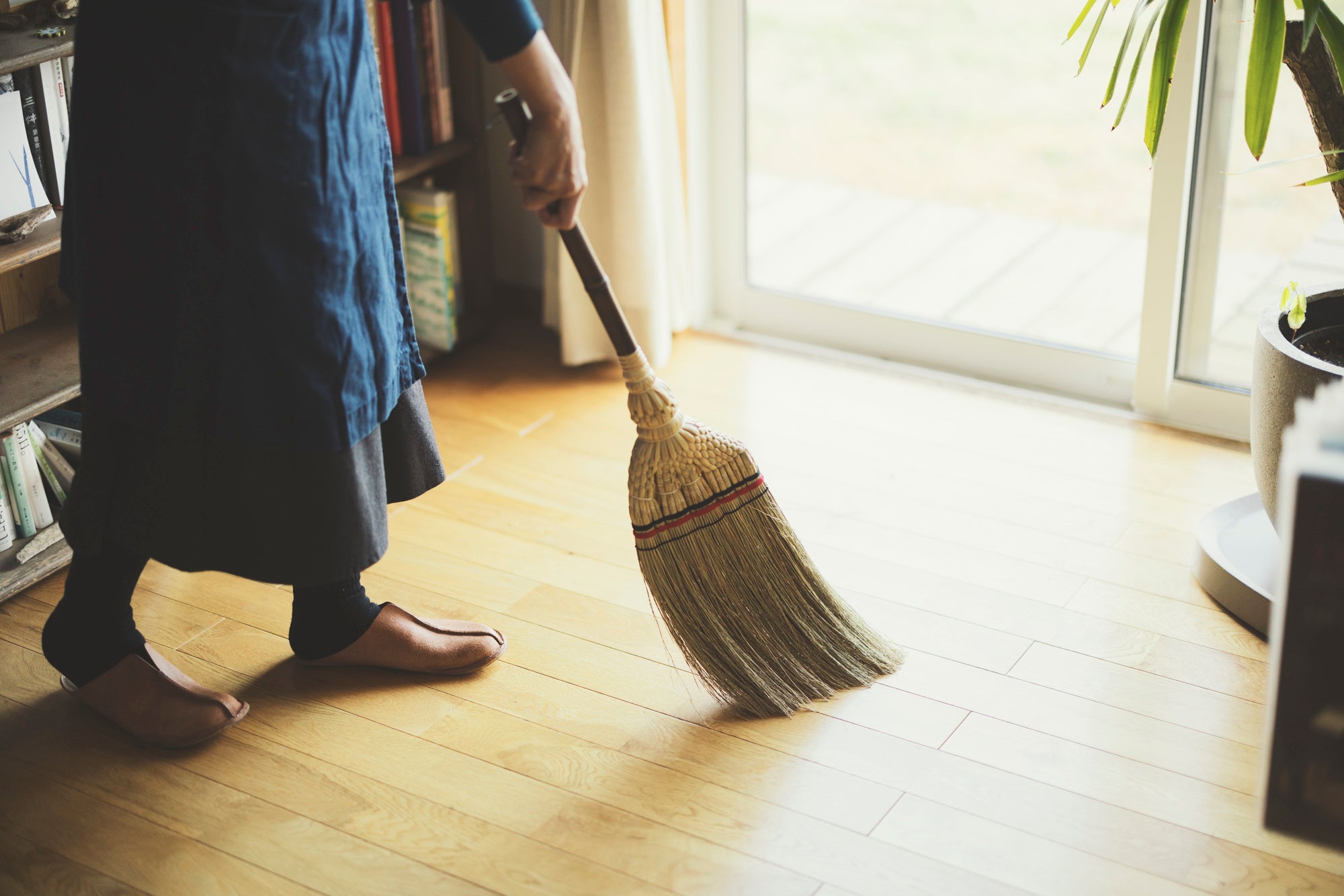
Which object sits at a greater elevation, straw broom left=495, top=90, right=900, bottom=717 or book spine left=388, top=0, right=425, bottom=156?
book spine left=388, top=0, right=425, bottom=156

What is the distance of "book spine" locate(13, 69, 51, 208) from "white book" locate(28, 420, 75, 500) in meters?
0.36

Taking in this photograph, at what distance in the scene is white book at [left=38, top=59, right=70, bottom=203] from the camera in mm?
1922

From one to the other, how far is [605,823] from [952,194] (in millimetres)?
2207

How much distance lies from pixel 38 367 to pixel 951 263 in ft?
6.31

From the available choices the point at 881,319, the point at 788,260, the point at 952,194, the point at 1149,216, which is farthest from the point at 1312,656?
the point at 952,194

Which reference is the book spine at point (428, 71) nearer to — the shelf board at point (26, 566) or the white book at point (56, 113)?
the white book at point (56, 113)

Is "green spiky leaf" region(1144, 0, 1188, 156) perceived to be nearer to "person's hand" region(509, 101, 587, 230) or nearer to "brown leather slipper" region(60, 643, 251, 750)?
"person's hand" region(509, 101, 587, 230)

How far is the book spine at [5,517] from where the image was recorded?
1.98m

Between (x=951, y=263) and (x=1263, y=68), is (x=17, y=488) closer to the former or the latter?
(x=1263, y=68)

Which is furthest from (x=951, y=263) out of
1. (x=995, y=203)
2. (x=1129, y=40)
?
(x=1129, y=40)

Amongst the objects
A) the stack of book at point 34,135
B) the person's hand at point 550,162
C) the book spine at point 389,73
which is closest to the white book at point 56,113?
the stack of book at point 34,135

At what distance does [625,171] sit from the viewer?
249cm

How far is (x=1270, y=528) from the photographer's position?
197cm

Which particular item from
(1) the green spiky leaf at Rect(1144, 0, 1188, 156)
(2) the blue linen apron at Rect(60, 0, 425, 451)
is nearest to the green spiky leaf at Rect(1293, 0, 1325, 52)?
(1) the green spiky leaf at Rect(1144, 0, 1188, 156)
